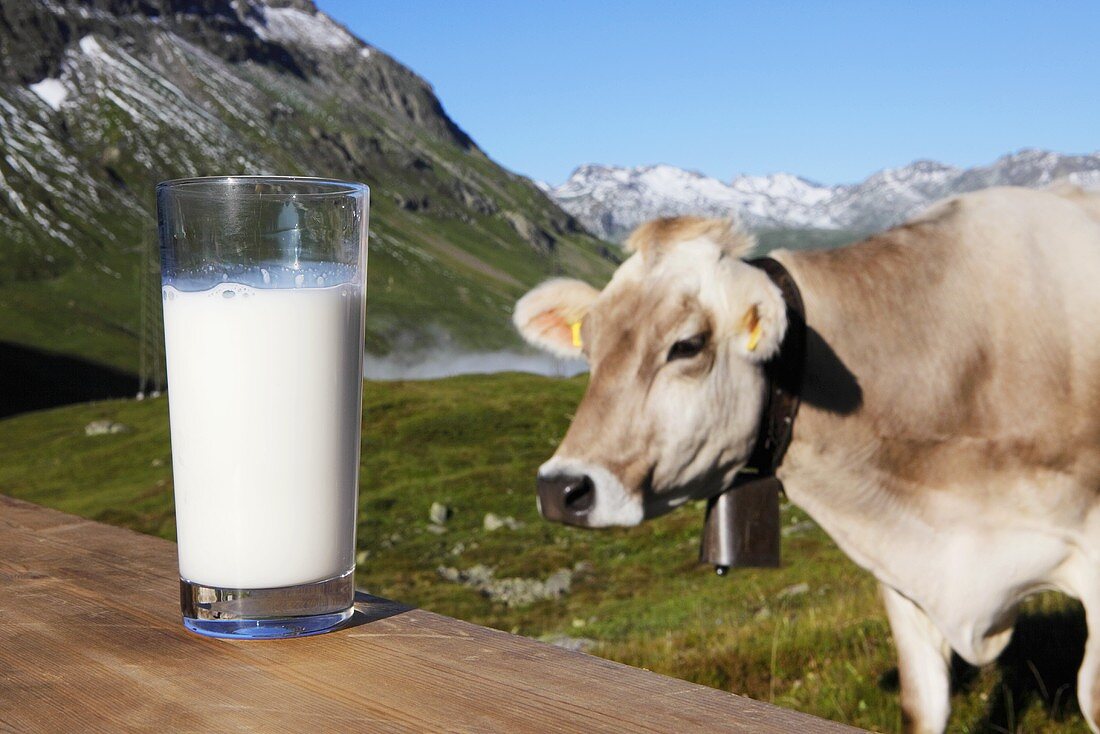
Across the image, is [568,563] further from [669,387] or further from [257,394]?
[257,394]

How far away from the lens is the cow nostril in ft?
16.2

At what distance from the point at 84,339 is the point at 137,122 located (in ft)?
230

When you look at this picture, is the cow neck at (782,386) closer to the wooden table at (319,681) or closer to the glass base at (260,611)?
the wooden table at (319,681)

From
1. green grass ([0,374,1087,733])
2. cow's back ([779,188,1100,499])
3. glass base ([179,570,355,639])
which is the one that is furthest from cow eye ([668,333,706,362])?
glass base ([179,570,355,639])

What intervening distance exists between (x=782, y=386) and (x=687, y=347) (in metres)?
0.53

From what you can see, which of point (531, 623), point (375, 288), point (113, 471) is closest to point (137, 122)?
point (375, 288)

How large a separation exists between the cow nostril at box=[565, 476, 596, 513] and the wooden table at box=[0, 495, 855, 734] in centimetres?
264

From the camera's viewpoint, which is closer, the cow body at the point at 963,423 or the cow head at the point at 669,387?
the cow head at the point at 669,387

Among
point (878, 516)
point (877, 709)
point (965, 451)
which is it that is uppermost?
point (965, 451)

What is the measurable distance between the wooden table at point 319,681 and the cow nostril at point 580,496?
2638 mm

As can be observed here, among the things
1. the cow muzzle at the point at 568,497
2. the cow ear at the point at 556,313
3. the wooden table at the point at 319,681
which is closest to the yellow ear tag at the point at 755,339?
the cow muzzle at the point at 568,497

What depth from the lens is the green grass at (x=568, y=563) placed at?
7582 mm

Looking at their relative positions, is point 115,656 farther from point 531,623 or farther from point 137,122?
point 137,122

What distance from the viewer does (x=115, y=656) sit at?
1.88 meters
